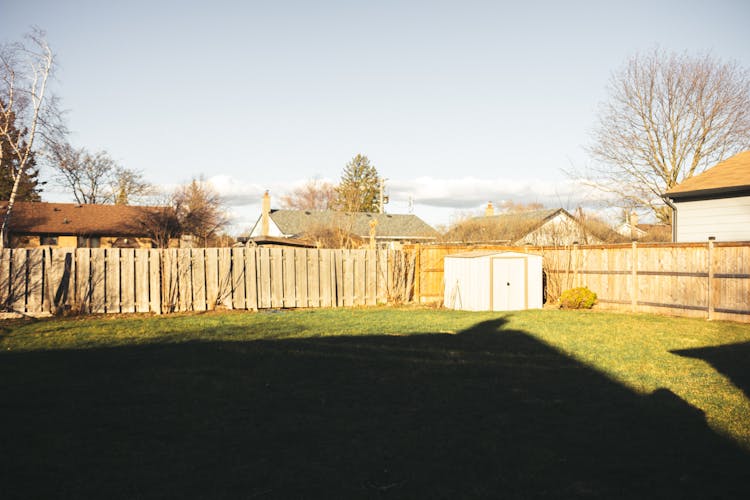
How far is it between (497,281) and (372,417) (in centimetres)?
1079

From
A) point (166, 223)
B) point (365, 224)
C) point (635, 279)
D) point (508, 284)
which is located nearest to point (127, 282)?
point (508, 284)

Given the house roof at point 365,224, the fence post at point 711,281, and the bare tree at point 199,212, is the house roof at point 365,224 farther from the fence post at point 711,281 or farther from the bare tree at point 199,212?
the fence post at point 711,281

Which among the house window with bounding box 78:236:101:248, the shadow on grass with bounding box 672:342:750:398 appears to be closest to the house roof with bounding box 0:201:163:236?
the house window with bounding box 78:236:101:248

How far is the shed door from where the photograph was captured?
15305mm

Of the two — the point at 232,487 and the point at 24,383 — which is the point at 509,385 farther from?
the point at 24,383

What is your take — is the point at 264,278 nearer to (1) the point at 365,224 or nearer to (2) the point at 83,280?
(2) the point at 83,280

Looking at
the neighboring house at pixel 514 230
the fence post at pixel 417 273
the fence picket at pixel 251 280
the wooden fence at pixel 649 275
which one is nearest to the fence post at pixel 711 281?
the wooden fence at pixel 649 275

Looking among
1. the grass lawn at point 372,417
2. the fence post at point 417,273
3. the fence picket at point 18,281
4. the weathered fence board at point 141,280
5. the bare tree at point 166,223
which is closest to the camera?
the grass lawn at point 372,417

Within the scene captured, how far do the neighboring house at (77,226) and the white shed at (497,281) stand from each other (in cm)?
2743

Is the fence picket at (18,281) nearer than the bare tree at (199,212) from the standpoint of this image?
Yes

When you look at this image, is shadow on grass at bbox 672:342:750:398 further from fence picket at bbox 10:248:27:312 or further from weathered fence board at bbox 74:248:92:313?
fence picket at bbox 10:248:27:312

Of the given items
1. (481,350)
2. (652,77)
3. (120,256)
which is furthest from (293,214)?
(481,350)

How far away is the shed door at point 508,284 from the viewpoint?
1530cm

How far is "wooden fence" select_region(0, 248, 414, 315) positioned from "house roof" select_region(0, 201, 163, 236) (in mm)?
25232
